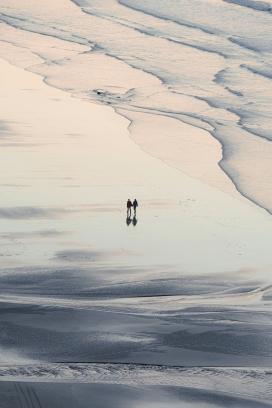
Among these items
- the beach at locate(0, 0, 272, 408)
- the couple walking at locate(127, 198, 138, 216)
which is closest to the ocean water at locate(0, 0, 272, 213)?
the beach at locate(0, 0, 272, 408)

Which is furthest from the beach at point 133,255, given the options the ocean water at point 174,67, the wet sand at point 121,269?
the ocean water at point 174,67

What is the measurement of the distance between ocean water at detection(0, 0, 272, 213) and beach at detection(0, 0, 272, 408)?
147mm

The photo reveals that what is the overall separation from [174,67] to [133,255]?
24097 millimetres

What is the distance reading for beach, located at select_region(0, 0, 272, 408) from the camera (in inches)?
347

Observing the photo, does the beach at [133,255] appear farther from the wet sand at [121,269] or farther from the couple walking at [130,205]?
the couple walking at [130,205]

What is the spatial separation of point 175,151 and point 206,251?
812 centimetres

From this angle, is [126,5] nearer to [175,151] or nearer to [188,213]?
[175,151]

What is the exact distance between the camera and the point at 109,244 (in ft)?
46.2

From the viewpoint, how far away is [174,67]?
36.5m

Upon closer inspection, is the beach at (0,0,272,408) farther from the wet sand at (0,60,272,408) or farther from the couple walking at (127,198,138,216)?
the couple walking at (127,198,138,216)

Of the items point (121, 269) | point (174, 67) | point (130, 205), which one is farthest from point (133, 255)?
point (174, 67)

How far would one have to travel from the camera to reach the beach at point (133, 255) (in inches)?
347

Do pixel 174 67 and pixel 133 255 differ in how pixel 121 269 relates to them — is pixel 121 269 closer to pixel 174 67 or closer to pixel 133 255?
pixel 133 255

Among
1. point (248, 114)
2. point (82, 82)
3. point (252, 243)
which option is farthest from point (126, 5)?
point (252, 243)
